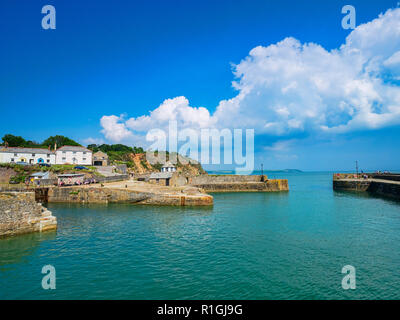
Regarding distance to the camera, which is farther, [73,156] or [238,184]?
[73,156]

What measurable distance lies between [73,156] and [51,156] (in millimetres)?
4907

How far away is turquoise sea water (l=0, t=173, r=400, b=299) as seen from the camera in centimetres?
959

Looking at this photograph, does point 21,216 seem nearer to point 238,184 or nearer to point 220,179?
point 238,184

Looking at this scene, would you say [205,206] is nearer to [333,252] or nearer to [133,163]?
[333,252]

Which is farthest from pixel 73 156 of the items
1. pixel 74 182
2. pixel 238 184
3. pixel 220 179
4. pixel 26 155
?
pixel 238 184

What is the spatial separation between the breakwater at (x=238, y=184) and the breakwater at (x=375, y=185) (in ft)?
46.9

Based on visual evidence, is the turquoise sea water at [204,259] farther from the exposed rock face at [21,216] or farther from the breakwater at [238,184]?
the breakwater at [238,184]

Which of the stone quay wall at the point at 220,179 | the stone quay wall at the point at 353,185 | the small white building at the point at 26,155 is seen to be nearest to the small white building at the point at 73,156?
the small white building at the point at 26,155

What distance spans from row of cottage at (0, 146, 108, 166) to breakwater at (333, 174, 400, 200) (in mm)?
66203

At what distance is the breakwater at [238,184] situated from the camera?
55.7 m

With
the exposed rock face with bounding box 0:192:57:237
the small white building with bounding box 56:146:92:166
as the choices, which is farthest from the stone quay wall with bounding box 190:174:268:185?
the exposed rock face with bounding box 0:192:57:237

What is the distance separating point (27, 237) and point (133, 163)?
73.2 meters

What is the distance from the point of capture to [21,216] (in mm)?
16641

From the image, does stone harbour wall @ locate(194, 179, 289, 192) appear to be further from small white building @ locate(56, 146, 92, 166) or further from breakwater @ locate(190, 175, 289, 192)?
small white building @ locate(56, 146, 92, 166)
